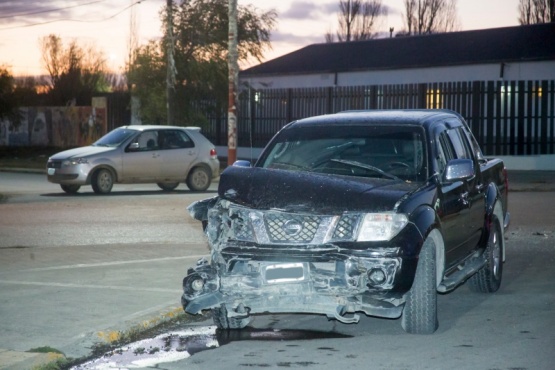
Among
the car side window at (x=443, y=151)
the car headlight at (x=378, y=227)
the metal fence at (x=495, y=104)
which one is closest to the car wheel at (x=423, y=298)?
the car headlight at (x=378, y=227)

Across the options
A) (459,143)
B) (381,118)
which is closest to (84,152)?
(459,143)

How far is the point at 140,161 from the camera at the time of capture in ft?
80.8

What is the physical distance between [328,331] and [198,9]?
3163cm

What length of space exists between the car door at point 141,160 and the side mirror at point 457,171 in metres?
16.1

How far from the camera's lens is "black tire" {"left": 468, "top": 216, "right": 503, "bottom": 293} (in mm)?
10570

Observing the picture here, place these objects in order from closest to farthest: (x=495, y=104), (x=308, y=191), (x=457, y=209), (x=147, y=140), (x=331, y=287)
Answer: (x=331, y=287) → (x=308, y=191) → (x=457, y=209) → (x=147, y=140) → (x=495, y=104)

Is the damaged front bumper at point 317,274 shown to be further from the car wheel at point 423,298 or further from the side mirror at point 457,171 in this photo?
the side mirror at point 457,171

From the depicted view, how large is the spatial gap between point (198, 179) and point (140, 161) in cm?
162

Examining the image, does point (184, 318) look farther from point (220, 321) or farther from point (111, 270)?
point (111, 270)

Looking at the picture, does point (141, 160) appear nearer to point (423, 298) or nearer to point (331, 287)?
point (423, 298)

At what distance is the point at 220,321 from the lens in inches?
346

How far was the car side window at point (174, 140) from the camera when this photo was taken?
82.5 feet

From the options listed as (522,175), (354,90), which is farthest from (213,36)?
(522,175)

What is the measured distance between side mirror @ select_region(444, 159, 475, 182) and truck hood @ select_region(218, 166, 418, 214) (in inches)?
19.3
